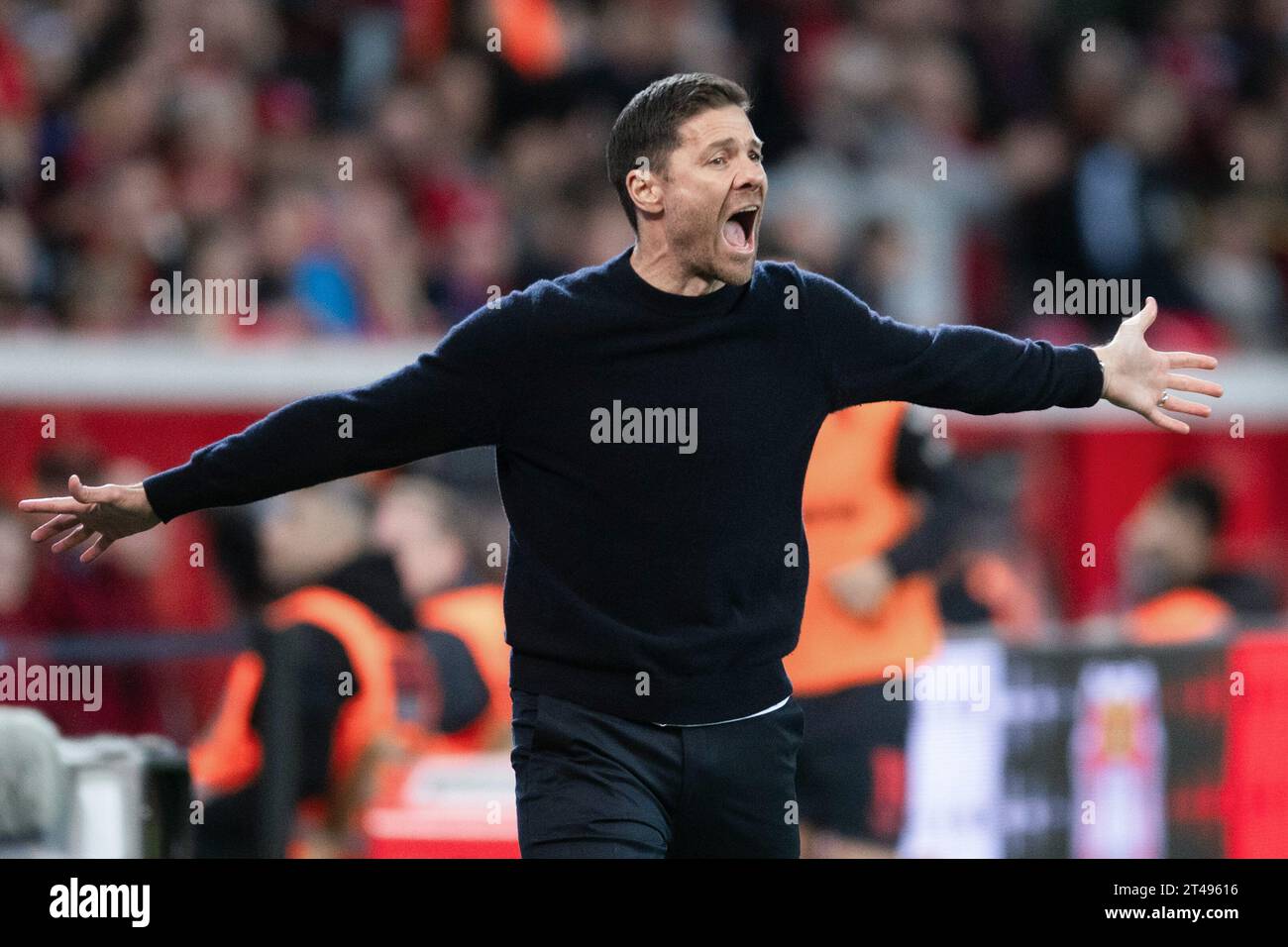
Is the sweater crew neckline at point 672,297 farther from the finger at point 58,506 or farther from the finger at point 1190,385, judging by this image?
the finger at point 58,506

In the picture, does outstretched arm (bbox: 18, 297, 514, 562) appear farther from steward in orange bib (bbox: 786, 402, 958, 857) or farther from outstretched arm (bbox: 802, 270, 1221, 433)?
steward in orange bib (bbox: 786, 402, 958, 857)

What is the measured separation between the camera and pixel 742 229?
4098 mm

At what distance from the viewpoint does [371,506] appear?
7398 mm

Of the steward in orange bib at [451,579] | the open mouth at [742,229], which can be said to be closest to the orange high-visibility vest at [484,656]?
the steward in orange bib at [451,579]

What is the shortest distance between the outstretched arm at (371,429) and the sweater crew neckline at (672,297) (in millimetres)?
245

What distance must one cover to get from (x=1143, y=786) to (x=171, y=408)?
4055mm

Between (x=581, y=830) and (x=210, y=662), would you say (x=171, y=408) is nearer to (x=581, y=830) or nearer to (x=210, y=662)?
(x=210, y=662)

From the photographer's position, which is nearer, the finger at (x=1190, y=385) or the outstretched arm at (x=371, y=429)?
the outstretched arm at (x=371, y=429)

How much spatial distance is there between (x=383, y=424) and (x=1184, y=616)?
166 inches

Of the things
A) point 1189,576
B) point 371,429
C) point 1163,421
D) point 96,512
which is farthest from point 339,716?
point 1189,576

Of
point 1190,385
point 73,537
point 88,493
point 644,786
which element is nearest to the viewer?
point 644,786

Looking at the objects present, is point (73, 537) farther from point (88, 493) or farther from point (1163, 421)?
point (1163, 421)

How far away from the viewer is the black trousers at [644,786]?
3.86m

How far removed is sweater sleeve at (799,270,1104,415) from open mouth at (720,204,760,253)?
16 centimetres
